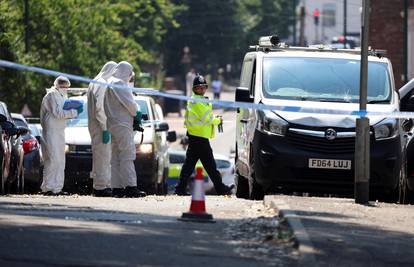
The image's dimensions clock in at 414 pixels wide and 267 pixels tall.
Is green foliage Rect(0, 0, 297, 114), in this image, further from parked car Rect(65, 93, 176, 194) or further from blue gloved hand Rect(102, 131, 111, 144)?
blue gloved hand Rect(102, 131, 111, 144)

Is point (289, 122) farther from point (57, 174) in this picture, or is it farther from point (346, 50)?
point (57, 174)

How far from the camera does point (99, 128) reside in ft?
64.2

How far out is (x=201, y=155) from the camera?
69.1 ft

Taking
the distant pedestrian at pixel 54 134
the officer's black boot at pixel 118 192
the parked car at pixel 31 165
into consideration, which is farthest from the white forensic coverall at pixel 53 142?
the parked car at pixel 31 165

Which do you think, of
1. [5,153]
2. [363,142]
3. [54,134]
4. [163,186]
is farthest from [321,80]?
[163,186]

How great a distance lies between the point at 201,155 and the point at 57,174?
2.13m

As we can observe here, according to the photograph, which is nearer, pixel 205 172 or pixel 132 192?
pixel 132 192

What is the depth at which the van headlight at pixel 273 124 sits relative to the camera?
17.5 metres

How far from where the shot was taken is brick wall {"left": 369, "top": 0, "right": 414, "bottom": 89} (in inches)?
2157

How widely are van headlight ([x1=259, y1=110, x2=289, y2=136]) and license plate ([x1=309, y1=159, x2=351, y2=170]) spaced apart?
0.51 metres

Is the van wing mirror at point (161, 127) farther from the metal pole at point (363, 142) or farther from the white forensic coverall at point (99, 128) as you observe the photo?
the metal pole at point (363, 142)

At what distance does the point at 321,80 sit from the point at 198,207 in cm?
515

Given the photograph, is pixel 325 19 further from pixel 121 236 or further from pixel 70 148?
pixel 121 236

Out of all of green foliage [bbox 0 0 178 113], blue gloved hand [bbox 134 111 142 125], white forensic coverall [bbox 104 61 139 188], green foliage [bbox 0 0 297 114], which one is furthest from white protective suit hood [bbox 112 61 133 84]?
green foliage [bbox 0 0 178 113]
